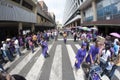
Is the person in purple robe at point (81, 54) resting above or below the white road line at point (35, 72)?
above

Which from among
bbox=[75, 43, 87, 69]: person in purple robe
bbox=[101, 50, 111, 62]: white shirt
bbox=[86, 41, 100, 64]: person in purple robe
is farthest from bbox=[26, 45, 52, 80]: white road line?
bbox=[101, 50, 111, 62]: white shirt

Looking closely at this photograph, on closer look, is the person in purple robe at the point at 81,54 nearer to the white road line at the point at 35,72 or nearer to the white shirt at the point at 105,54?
the white shirt at the point at 105,54

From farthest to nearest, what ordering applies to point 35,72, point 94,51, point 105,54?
point 35,72 < point 94,51 < point 105,54

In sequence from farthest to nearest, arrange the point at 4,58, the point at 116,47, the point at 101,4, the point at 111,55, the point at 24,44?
the point at 101,4 → the point at 24,44 → the point at 4,58 → the point at 116,47 → the point at 111,55

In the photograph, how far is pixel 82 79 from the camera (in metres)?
10.5

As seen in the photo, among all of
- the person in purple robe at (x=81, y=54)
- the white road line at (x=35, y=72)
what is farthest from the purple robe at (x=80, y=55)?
the white road line at (x=35, y=72)

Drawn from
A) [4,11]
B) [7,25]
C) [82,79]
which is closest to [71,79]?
[82,79]

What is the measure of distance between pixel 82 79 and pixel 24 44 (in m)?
13.6

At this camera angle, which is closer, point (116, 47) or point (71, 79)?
point (71, 79)

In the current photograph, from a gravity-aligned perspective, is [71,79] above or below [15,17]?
below

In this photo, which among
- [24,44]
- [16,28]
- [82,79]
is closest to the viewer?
[82,79]

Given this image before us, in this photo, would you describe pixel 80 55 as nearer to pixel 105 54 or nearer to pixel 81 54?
pixel 81 54

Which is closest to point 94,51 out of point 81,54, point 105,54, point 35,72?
point 105,54

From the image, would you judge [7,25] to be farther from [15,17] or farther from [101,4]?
[101,4]
